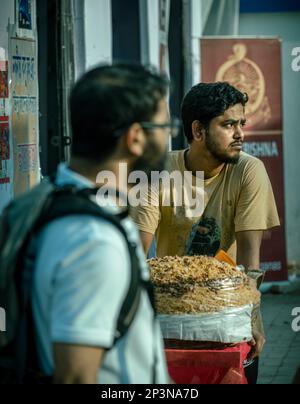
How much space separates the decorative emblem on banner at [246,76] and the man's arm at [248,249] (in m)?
5.96

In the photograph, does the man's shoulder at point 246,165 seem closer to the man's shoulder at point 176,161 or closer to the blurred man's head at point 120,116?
the man's shoulder at point 176,161

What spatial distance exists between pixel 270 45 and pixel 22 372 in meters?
8.58

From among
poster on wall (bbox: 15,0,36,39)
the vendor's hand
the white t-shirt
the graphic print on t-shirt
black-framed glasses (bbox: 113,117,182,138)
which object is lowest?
the vendor's hand

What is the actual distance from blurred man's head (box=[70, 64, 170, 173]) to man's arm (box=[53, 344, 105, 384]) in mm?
502

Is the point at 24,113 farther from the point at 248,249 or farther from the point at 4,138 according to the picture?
the point at 248,249

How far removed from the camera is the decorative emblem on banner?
10875mm

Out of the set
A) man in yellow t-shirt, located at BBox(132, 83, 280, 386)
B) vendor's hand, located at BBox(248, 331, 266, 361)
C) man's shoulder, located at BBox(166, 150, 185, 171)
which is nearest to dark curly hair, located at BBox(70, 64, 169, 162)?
vendor's hand, located at BBox(248, 331, 266, 361)

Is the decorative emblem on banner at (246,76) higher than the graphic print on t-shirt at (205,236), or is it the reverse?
the decorative emblem on banner at (246,76)

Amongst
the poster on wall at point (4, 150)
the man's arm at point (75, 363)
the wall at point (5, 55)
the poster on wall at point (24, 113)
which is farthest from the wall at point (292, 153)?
the man's arm at point (75, 363)

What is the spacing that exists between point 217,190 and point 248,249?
0.33m

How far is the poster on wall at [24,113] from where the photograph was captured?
6715 millimetres

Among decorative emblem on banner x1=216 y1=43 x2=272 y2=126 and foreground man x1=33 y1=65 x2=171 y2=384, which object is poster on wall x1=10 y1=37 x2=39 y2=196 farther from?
decorative emblem on banner x1=216 y1=43 x2=272 y2=126

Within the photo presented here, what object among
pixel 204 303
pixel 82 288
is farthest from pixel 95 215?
pixel 204 303

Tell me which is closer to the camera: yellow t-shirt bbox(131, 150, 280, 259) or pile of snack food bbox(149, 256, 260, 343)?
pile of snack food bbox(149, 256, 260, 343)
